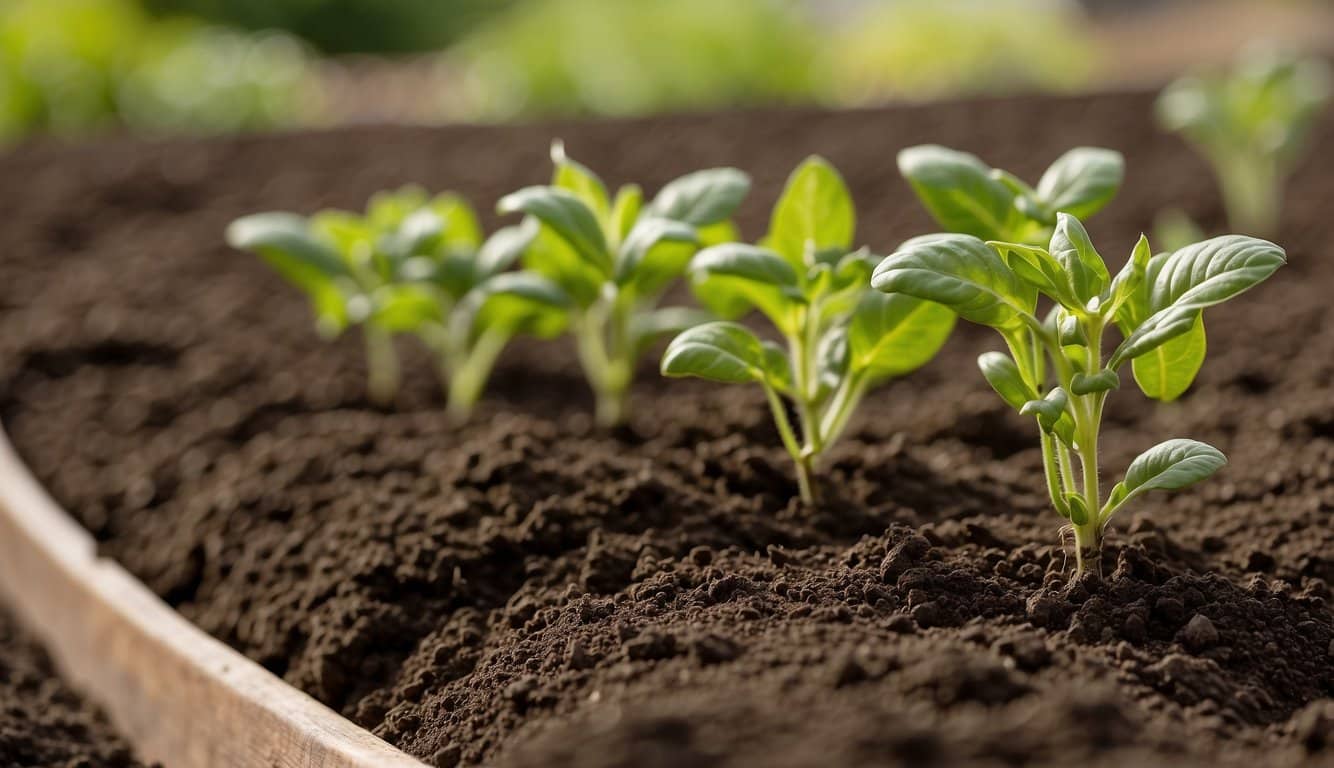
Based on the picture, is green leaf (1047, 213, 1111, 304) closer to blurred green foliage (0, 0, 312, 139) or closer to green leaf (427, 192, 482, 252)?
green leaf (427, 192, 482, 252)

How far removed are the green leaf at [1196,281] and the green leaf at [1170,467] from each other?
15 cm

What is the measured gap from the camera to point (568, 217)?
7.34ft

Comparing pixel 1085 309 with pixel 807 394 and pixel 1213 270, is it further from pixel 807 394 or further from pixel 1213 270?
pixel 807 394

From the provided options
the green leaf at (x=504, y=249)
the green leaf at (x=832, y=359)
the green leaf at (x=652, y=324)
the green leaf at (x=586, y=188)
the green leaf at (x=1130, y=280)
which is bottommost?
the green leaf at (x=652, y=324)

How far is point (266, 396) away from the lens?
3277mm

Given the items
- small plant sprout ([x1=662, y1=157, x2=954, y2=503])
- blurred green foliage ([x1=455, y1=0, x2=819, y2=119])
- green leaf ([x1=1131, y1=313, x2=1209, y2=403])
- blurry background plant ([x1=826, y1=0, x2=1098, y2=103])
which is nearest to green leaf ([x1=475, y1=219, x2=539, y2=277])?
small plant sprout ([x1=662, y1=157, x2=954, y2=503])

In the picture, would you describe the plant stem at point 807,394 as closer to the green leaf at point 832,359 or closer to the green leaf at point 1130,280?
the green leaf at point 832,359

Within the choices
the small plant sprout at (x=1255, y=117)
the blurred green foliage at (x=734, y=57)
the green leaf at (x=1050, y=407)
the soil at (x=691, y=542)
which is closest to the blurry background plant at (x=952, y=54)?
the blurred green foliage at (x=734, y=57)

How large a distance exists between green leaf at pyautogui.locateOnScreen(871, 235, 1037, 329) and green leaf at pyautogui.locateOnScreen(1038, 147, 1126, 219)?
14.8 inches

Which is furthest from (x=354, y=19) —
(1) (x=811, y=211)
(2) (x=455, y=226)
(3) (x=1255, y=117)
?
(1) (x=811, y=211)

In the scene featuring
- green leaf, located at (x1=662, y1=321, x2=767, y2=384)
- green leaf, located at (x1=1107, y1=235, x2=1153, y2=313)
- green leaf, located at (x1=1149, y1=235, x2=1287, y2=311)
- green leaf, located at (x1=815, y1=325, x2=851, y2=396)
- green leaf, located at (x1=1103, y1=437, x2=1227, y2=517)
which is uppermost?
green leaf, located at (x1=1149, y1=235, x2=1287, y2=311)

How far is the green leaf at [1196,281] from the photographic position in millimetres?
1574

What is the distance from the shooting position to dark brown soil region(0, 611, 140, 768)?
223cm

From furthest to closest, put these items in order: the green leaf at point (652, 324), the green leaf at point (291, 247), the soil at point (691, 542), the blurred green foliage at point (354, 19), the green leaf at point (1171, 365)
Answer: the blurred green foliage at point (354, 19)
the green leaf at point (291, 247)
the green leaf at point (652, 324)
the green leaf at point (1171, 365)
the soil at point (691, 542)
